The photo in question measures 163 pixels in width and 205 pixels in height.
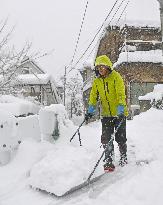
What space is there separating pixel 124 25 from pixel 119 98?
832 inches

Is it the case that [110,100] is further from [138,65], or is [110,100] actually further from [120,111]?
[138,65]

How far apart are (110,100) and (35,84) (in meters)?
25.1

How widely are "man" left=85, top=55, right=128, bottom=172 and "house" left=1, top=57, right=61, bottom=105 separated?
628 cm

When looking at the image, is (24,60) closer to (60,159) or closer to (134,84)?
(60,159)

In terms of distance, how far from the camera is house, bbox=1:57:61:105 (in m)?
14.5

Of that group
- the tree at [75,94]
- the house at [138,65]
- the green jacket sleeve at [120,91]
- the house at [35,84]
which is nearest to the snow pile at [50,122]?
the green jacket sleeve at [120,91]

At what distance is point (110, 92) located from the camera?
20.6 ft

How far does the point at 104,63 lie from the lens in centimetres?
605

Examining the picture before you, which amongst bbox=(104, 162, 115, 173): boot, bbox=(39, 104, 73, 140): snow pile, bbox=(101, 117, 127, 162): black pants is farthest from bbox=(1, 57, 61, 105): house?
bbox=(104, 162, 115, 173): boot

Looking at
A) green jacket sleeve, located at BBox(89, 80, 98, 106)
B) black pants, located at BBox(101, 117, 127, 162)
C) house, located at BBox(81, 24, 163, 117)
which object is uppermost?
house, located at BBox(81, 24, 163, 117)

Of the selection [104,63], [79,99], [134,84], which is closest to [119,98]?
[104,63]

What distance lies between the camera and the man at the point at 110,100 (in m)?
6.07

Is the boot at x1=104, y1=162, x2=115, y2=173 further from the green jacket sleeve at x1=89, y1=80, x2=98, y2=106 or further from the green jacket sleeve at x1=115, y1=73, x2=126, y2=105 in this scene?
the green jacket sleeve at x1=89, y1=80, x2=98, y2=106

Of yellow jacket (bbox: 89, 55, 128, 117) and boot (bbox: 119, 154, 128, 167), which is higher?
yellow jacket (bbox: 89, 55, 128, 117)
